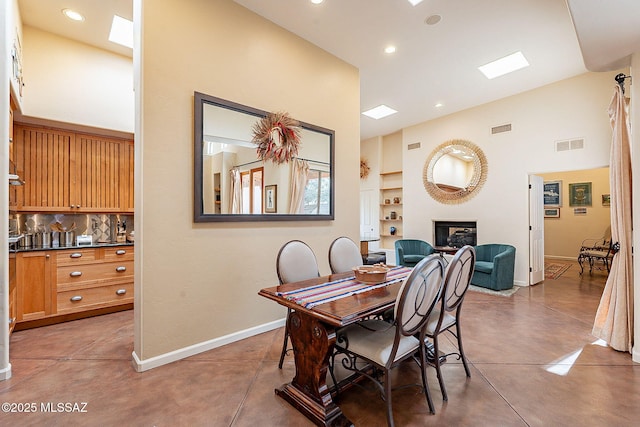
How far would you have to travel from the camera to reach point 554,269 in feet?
22.0

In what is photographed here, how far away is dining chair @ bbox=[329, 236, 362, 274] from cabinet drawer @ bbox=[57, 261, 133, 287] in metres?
2.79

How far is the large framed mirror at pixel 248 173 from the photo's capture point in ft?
8.87

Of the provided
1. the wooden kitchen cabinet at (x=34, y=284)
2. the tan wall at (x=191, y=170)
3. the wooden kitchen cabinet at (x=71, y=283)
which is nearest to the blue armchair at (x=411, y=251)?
the tan wall at (x=191, y=170)

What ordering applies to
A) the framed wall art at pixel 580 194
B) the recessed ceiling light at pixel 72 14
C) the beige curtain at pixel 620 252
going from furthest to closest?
the framed wall art at pixel 580 194, the recessed ceiling light at pixel 72 14, the beige curtain at pixel 620 252

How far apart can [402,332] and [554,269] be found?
7.08m

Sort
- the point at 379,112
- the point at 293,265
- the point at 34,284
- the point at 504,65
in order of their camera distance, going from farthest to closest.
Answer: the point at 379,112 < the point at 504,65 < the point at 34,284 < the point at 293,265

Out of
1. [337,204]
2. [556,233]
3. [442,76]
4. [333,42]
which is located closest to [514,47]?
[442,76]

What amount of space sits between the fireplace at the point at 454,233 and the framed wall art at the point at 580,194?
4568mm

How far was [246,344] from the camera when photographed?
2.85 m

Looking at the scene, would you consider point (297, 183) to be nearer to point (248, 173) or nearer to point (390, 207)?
point (248, 173)

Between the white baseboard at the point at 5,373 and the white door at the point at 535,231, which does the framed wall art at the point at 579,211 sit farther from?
the white baseboard at the point at 5,373

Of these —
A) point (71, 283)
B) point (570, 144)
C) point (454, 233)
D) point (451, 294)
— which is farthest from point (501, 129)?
point (71, 283)

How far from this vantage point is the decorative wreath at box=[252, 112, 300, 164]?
3.09 metres

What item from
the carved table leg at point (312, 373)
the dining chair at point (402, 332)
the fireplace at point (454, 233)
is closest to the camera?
the dining chair at point (402, 332)
